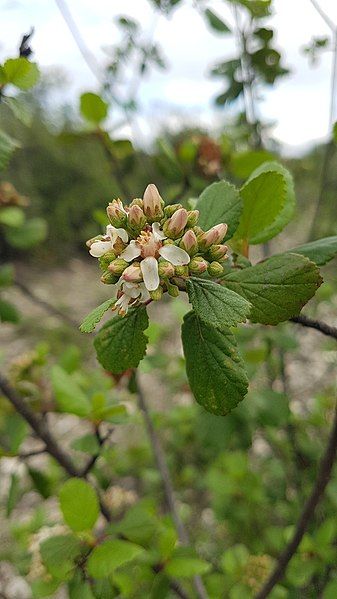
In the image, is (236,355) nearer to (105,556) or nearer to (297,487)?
(105,556)

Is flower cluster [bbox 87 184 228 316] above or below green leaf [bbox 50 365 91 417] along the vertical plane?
above

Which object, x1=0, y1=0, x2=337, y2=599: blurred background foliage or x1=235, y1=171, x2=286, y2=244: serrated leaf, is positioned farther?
x1=0, y1=0, x2=337, y2=599: blurred background foliage

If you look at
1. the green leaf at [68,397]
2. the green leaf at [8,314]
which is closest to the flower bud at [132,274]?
the green leaf at [68,397]

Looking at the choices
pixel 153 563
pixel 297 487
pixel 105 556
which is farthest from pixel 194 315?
pixel 297 487

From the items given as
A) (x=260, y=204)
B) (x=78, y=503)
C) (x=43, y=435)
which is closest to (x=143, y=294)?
(x=260, y=204)

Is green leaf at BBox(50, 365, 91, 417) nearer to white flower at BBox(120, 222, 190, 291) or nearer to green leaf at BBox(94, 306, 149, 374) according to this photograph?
green leaf at BBox(94, 306, 149, 374)

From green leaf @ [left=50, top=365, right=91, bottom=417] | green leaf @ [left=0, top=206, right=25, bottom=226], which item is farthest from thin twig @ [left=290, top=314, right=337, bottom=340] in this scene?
green leaf @ [left=0, top=206, right=25, bottom=226]

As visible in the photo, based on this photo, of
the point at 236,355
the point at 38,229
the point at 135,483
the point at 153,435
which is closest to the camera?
the point at 236,355
